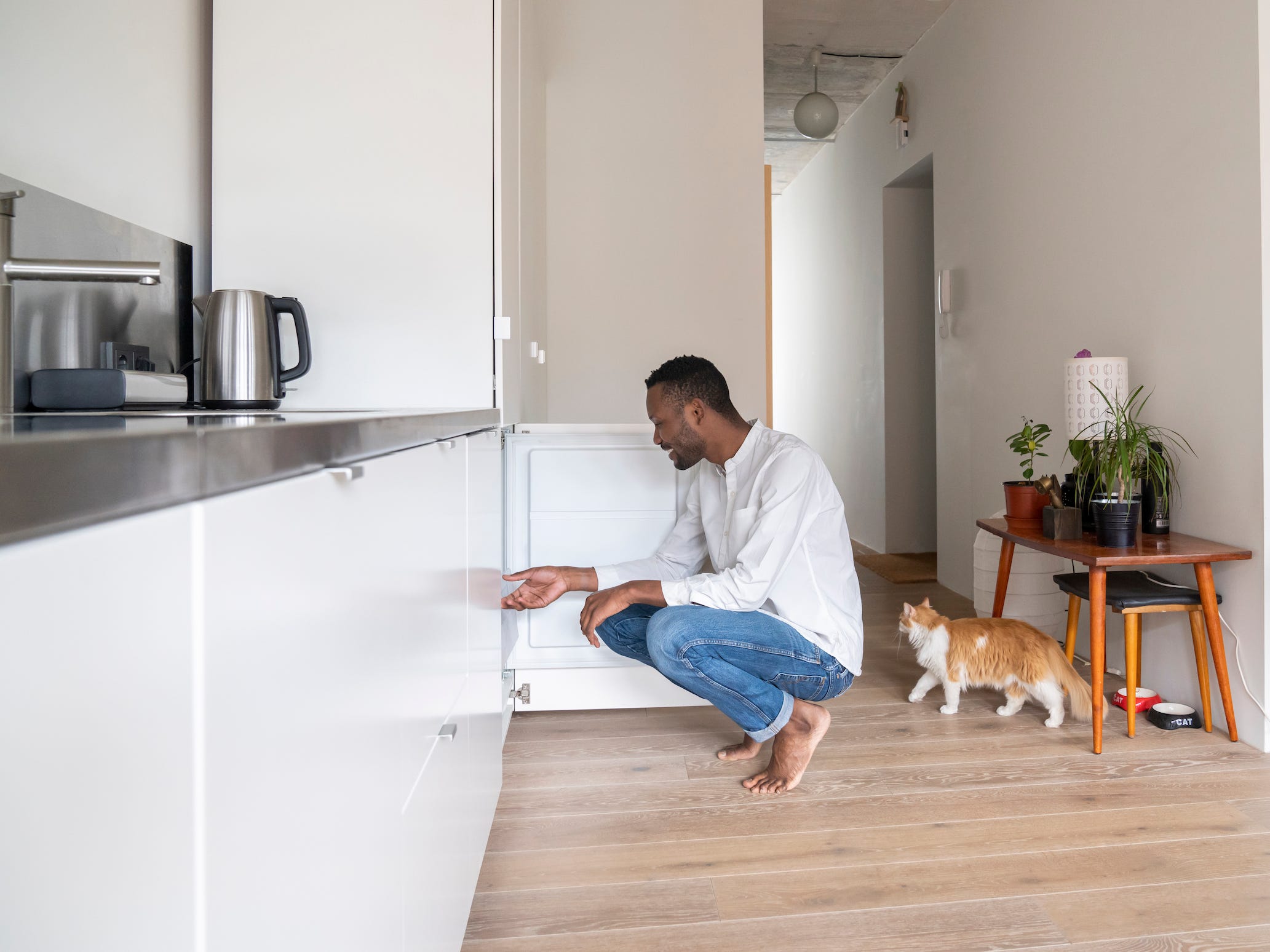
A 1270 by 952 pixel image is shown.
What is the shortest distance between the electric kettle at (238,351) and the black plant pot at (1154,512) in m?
2.40

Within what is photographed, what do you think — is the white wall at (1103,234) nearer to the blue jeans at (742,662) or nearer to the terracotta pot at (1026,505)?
the terracotta pot at (1026,505)

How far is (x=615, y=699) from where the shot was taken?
2330 mm

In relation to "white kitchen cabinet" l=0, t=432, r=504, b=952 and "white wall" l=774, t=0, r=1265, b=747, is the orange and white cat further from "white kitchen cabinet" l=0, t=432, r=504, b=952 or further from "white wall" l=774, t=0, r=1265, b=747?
"white kitchen cabinet" l=0, t=432, r=504, b=952

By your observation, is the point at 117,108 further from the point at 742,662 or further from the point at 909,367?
the point at 909,367

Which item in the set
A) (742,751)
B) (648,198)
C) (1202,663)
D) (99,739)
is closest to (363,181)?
(742,751)

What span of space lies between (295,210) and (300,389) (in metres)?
0.40

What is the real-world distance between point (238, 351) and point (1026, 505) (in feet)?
7.75

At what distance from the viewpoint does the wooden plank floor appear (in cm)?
141

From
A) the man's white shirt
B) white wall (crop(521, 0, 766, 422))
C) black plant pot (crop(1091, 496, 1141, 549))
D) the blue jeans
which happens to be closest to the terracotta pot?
black plant pot (crop(1091, 496, 1141, 549))

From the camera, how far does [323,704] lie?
61 centimetres

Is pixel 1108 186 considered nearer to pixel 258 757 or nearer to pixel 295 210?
pixel 295 210

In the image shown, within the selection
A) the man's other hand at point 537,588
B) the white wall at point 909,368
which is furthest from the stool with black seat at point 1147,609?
the white wall at point 909,368

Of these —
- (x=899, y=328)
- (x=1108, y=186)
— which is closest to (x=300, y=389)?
(x=1108, y=186)

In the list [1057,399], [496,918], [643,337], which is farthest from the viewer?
[643,337]
